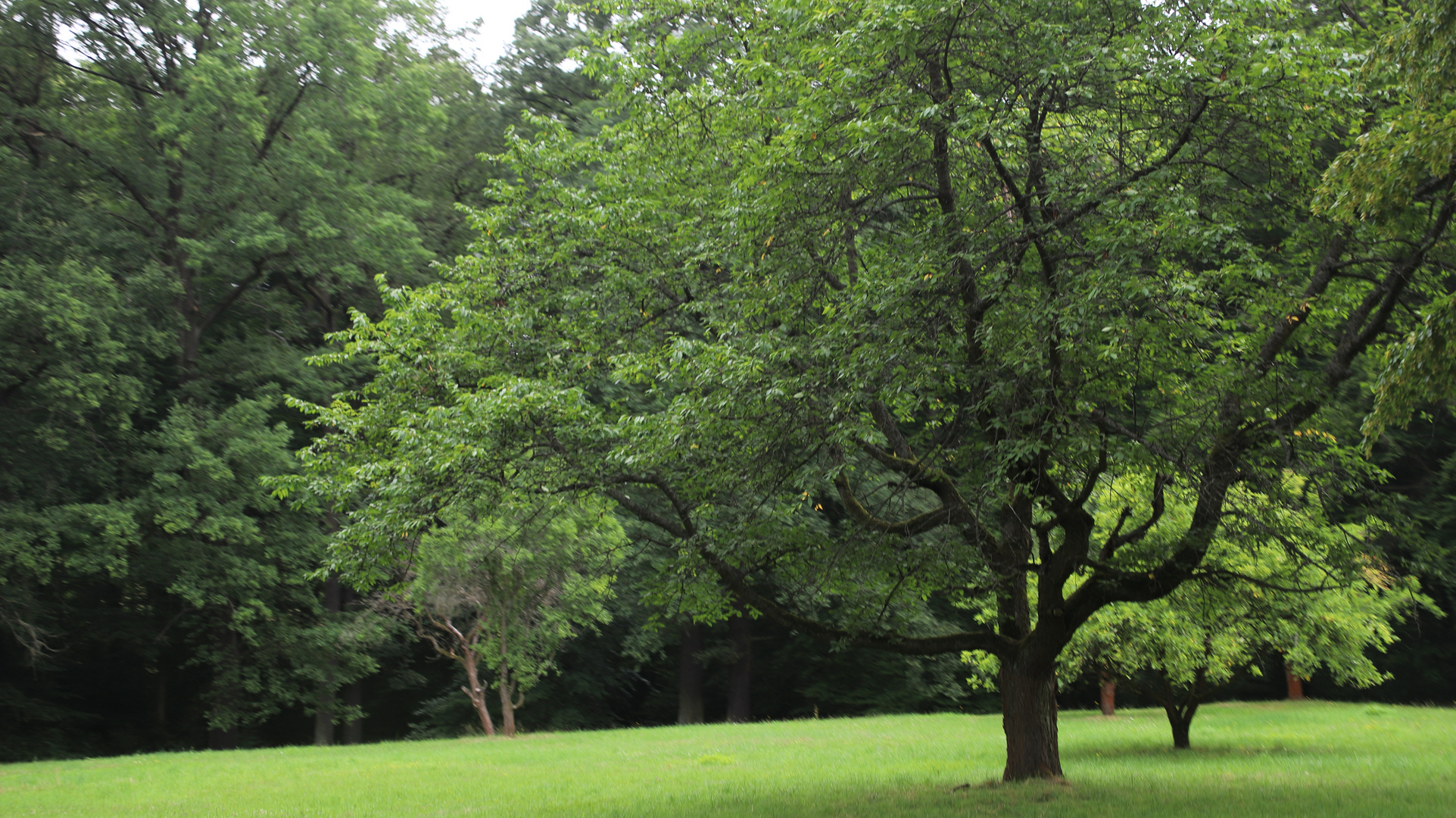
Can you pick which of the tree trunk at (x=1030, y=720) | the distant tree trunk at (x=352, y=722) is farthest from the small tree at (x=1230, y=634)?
the distant tree trunk at (x=352, y=722)

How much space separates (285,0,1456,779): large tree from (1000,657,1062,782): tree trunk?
35 mm

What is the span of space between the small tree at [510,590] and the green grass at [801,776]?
76.3 inches

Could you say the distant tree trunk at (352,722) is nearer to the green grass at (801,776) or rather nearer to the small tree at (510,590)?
the small tree at (510,590)

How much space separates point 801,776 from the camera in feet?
43.5

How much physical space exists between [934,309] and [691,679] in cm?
2329

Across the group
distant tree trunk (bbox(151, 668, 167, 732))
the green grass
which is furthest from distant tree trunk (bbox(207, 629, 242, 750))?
distant tree trunk (bbox(151, 668, 167, 732))

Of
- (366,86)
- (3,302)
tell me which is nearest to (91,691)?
(3,302)

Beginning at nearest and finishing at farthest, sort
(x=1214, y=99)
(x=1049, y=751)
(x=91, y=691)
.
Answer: (x=1214, y=99) < (x=1049, y=751) < (x=91, y=691)

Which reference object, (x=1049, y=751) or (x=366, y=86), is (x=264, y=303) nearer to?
(x=366, y=86)

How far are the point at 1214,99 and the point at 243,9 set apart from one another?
21.0 m

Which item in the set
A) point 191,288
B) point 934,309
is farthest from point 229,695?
point 934,309

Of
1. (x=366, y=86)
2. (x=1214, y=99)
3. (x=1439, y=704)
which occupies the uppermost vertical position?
(x=366, y=86)

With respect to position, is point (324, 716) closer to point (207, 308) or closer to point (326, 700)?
point (326, 700)

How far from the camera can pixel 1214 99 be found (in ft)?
27.7
